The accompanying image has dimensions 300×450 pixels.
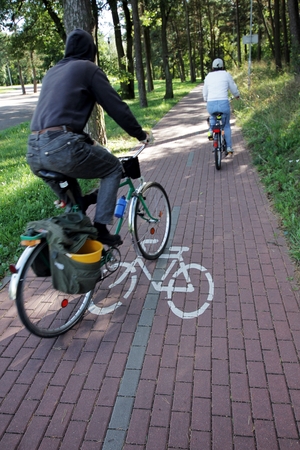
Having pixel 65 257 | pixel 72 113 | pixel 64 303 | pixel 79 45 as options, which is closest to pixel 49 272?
pixel 65 257

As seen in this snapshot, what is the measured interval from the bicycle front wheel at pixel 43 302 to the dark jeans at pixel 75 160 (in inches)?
25.1

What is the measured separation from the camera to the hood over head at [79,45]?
3.05 m

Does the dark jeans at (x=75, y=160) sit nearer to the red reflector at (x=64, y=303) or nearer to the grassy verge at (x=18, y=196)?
the red reflector at (x=64, y=303)

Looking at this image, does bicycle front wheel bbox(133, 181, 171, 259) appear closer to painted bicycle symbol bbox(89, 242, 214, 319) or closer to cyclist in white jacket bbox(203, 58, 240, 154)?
painted bicycle symbol bbox(89, 242, 214, 319)

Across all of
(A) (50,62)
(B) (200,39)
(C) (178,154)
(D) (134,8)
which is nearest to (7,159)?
(C) (178,154)

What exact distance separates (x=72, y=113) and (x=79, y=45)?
0.64m

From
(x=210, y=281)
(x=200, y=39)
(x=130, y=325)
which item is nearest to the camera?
(x=130, y=325)

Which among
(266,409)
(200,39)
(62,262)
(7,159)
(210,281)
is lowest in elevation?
(266,409)

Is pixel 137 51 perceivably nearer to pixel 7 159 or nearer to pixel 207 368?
pixel 7 159

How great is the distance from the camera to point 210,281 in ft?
12.6

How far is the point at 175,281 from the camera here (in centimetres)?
389

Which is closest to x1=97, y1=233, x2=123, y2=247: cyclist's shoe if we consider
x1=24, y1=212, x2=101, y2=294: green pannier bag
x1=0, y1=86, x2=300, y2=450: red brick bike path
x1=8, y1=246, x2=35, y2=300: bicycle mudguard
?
x1=24, y1=212, x2=101, y2=294: green pannier bag

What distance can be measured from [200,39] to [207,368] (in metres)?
48.0

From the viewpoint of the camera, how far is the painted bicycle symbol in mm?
3484
